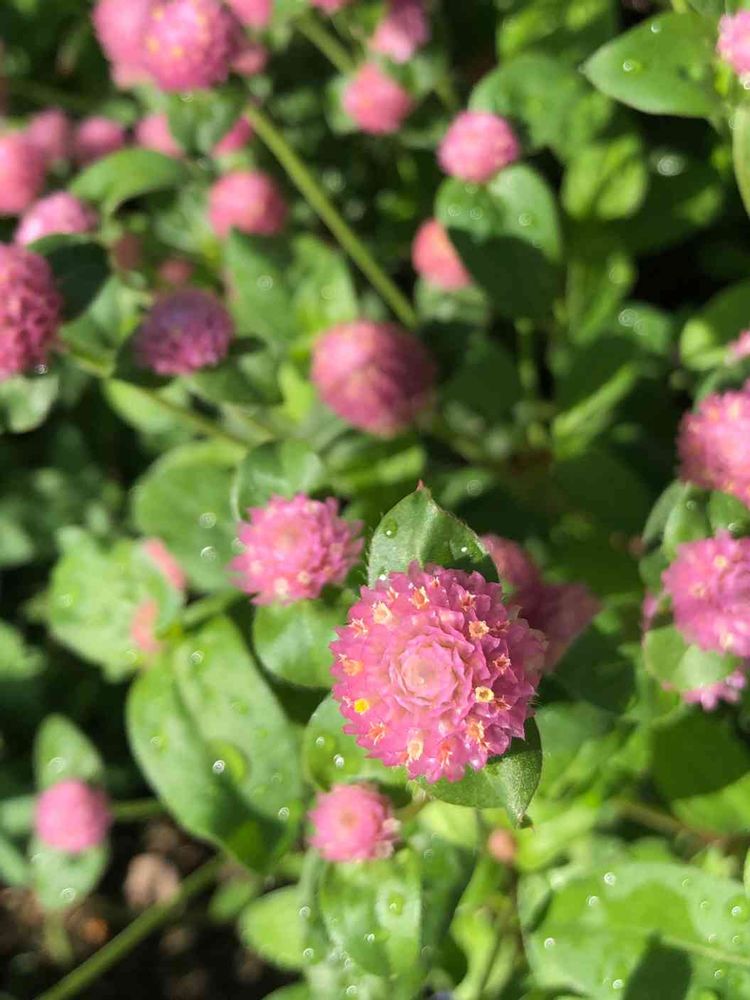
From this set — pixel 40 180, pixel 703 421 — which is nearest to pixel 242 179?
pixel 40 180

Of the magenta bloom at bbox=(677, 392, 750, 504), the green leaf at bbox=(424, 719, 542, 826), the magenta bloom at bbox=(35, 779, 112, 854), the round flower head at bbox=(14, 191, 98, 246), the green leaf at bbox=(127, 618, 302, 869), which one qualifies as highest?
the round flower head at bbox=(14, 191, 98, 246)

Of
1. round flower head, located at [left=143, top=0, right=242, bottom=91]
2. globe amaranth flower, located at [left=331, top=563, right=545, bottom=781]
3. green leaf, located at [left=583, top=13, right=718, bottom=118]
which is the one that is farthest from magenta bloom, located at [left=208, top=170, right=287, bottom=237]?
globe amaranth flower, located at [left=331, top=563, right=545, bottom=781]

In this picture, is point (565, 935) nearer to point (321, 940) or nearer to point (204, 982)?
point (321, 940)

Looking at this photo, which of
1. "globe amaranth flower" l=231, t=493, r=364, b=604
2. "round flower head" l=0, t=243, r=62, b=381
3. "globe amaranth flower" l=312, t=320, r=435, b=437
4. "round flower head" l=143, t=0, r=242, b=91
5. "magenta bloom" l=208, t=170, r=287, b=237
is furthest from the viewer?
"magenta bloom" l=208, t=170, r=287, b=237

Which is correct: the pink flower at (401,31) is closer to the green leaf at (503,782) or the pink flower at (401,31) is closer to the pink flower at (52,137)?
the pink flower at (52,137)

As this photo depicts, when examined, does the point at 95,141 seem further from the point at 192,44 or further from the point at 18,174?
the point at 192,44

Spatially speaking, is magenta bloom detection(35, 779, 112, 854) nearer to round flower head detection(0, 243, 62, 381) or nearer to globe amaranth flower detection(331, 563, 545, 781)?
round flower head detection(0, 243, 62, 381)
